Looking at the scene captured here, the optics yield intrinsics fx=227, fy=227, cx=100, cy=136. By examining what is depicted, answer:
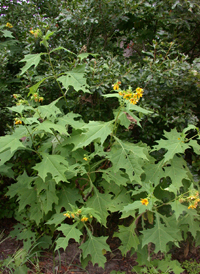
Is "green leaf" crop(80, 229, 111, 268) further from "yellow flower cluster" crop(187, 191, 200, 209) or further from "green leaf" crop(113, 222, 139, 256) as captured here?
"yellow flower cluster" crop(187, 191, 200, 209)

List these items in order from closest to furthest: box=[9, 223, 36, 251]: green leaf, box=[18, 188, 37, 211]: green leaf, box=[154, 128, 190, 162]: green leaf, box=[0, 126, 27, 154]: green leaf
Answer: box=[0, 126, 27, 154]: green leaf
box=[154, 128, 190, 162]: green leaf
box=[18, 188, 37, 211]: green leaf
box=[9, 223, 36, 251]: green leaf

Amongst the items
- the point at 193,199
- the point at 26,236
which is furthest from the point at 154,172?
the point at 26,236

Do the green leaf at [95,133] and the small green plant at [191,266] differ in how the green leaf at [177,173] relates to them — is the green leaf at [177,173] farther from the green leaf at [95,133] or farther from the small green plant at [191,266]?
the small green plant at [191,266]

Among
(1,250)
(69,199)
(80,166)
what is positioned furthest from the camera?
(1,250)

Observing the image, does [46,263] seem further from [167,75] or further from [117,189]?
[167,75]

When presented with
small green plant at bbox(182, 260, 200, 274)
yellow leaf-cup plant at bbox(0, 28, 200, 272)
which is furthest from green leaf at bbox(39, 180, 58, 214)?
small green plant at bbox(182, 260, 200, 274)

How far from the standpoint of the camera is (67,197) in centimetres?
216

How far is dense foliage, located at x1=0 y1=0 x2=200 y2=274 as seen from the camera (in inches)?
74.9

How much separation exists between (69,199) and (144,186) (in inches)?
28.6

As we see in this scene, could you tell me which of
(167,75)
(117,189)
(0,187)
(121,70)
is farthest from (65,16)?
(0,187)

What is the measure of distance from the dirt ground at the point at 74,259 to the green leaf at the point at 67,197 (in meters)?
0.64

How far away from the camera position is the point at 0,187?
3.30 m

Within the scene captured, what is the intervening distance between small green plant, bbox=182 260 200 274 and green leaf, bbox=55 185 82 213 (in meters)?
1.38

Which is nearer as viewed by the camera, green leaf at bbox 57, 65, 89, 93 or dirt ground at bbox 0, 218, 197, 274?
green leaf at bbox 57, 65, 89, 93
